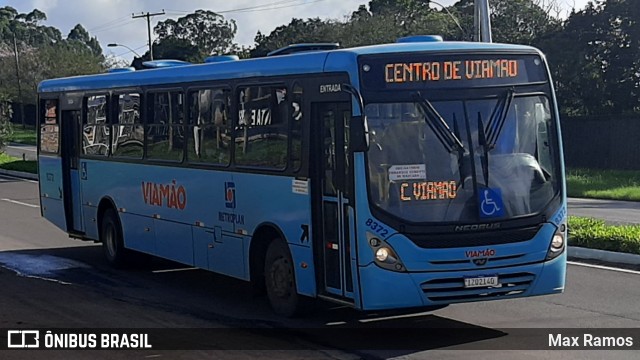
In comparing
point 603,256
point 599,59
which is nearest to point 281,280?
point 603,256

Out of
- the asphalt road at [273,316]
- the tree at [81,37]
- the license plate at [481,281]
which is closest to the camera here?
the asphalt road at [273,316]

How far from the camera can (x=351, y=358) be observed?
31.3 feet

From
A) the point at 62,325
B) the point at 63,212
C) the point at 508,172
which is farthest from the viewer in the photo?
the point at 63,212

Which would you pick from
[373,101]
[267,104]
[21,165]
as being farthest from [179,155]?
[21,165]

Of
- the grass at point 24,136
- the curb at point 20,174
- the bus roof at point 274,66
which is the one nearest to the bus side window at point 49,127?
the bus roof at point 274,66

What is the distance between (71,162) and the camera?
1836 centimetres

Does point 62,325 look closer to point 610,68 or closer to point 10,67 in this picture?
point 610,68

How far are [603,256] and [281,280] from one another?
238 inches

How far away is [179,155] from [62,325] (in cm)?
349

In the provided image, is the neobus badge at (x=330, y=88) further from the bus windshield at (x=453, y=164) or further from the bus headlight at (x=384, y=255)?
the bus headlight at (x=384, y=255)

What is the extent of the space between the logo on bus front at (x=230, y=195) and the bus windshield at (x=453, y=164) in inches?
122

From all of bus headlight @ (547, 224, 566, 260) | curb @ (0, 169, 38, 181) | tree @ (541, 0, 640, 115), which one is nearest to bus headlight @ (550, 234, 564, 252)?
bus headlight @ (547, 224, 566, 260)

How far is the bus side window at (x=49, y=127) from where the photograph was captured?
61.8 feet

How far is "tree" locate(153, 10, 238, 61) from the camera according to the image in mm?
83438
